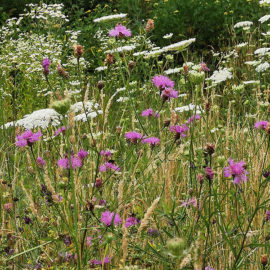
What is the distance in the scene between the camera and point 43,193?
1664 mm

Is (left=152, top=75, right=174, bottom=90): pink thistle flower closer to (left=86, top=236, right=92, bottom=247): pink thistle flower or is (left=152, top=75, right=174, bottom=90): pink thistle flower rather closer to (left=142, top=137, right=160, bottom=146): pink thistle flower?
(left=142, top=137, right=160, bottom=146): pink thistle flower

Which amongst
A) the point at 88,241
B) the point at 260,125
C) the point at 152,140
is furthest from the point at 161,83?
the point at 88,241

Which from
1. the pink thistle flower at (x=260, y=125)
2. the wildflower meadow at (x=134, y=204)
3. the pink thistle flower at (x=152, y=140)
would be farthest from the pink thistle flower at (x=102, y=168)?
the pink thistle flower at (x=260, y=125)

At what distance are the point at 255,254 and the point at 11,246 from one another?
33.2 inches

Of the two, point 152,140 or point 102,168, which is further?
point 152,140

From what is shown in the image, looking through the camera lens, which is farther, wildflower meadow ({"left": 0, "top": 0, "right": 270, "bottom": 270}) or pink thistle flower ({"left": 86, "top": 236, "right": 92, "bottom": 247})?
pink thistle flower ({"left": 86, "top": 236, "right": 92, "bottom": 247})

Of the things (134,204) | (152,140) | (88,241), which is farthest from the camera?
(134,204)

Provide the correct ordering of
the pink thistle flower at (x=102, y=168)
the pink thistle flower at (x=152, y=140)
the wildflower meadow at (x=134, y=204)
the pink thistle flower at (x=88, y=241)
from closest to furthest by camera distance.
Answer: the wildflower meadow at (x=134, y=204) < the pink thistle flower at (x=88, y=241) < the pink thistle flower at (x=102, y=168) < the pink thistle flower at (x=152, y=140)

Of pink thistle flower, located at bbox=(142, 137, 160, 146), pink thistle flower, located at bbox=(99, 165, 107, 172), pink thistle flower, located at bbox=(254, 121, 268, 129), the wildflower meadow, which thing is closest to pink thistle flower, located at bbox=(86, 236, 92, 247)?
the wildflower meadow

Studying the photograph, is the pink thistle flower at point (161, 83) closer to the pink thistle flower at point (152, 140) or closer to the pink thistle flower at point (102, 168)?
the pink thistle flower at point (152, 140)

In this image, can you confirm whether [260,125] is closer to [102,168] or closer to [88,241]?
[102,168]

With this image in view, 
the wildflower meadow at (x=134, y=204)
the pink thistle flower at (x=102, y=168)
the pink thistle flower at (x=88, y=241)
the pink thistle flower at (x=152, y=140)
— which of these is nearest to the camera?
the wildflower meadow at (x=134, y=204)

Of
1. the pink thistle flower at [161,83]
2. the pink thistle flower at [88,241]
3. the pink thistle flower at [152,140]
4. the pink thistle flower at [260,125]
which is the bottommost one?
the pink thistle flower at [88,241]

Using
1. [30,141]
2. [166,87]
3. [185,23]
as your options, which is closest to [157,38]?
[185,23]
